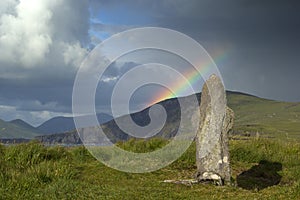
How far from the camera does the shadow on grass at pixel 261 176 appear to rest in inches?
685

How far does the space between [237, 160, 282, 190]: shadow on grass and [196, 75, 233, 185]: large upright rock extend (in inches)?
50.2

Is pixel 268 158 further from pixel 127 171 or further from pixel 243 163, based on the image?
pixel 127 171

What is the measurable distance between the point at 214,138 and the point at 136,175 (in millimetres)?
3334

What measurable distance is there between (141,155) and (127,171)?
2794 mm

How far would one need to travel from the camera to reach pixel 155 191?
1391 cm

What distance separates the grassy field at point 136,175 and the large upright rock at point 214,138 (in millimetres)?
732

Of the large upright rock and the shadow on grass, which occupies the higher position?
the large upright rock

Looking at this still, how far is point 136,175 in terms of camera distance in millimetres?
17453

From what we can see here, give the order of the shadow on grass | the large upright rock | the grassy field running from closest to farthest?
the grassy field → the large upright rock → the shadow on grass

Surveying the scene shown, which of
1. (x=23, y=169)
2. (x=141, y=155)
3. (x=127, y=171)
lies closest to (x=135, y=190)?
(x=127, y=171)

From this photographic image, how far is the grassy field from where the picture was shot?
42.8 feet

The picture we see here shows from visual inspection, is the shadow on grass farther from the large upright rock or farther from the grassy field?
the large upright rock

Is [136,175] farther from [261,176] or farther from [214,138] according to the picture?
[261,176]

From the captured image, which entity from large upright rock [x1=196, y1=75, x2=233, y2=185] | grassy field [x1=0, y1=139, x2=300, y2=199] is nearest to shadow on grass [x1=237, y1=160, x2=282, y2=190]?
grassy field [x1=0, y1=139, x2=300, y2=199]
